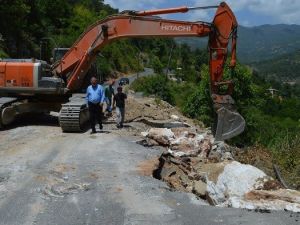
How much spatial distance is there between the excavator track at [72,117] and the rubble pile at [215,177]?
2.54 metres

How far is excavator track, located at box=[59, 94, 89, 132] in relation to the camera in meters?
16.6

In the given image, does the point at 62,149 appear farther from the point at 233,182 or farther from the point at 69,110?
the point at 233,182

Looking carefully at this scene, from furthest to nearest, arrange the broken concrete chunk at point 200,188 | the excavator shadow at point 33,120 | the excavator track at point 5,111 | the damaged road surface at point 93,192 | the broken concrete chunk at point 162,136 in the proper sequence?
the excavator shadow at point 33,120 < the excavator track at point 5,111 < the broken concrete chunk at point 162,136 < the broken concrete chunk at point 200,188 < the damaged road surface at point 93,192

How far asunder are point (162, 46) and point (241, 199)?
11235cm

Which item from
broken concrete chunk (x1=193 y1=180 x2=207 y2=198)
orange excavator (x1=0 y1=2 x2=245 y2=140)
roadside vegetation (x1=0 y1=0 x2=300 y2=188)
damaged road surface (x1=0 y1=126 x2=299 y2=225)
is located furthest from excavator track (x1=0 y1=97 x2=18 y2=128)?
broken concrete chunk (x1=193 y1=180 x2=207 y2=198)

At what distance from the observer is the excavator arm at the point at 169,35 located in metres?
14.4

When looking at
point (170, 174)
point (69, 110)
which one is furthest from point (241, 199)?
point (69, 110)

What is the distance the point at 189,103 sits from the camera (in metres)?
43.0

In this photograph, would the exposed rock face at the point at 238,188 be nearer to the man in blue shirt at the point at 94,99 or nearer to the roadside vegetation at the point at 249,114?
the roadside vegetation at the point at 249,114

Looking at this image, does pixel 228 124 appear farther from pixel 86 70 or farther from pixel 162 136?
pixel 86 70

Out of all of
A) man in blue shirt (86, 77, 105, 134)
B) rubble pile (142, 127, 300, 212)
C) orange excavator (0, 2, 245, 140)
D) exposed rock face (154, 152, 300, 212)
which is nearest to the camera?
exposed rock face (154, 152, 300, 212)

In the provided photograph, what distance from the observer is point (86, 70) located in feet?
60.2

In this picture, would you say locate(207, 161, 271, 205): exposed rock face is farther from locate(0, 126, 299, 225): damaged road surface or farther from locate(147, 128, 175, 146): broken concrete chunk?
locate(147, 128, 175, 146): broken concrete chunk

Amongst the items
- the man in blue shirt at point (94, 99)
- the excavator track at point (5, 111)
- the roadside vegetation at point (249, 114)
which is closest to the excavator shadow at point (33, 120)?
the excavator track at point (5, 111)
